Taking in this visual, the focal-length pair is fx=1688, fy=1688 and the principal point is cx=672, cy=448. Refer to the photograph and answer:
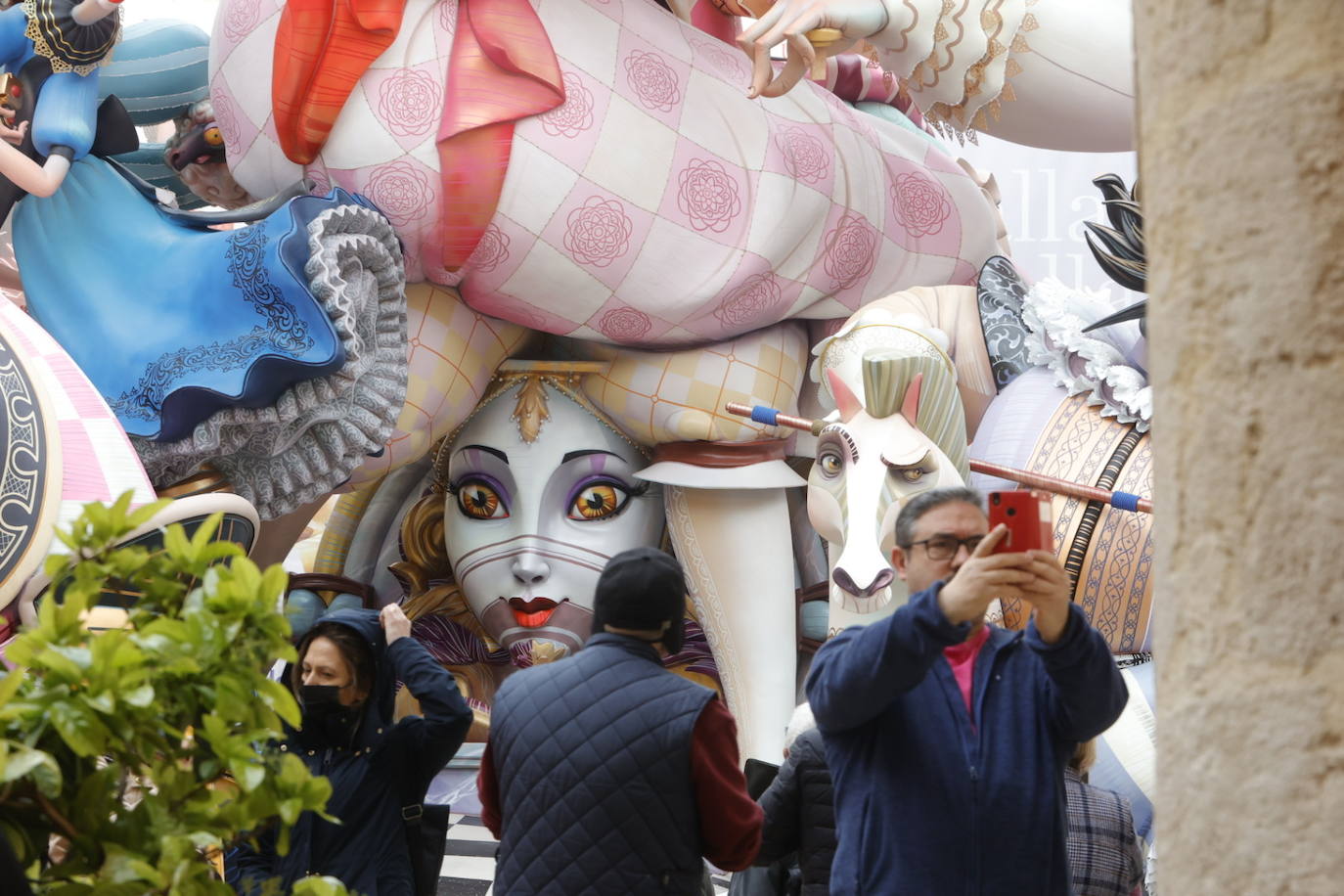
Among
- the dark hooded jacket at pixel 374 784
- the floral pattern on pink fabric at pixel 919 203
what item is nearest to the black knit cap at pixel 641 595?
the dark hooded jacket at pixel 374 784

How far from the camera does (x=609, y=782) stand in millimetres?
1878

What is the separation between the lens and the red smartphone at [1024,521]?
1496 millimetres

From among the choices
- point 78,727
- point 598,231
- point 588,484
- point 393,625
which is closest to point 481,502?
point 588,484

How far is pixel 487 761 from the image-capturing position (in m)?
2.06

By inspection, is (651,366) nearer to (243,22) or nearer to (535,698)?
(243,22)

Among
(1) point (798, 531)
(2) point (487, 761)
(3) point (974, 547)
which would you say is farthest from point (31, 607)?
(1) point (798, 531)

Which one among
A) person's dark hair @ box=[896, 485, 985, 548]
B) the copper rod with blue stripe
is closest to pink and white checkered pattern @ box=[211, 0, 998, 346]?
the copper rod with blue stripe

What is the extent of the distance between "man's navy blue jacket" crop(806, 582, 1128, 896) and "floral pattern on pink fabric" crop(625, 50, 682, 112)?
264cm

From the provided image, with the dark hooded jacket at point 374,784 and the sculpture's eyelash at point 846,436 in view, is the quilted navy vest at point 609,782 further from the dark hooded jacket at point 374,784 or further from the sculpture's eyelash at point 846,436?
the sculpture's eyelash at point 846,436

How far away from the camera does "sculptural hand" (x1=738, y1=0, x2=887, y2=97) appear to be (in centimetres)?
370

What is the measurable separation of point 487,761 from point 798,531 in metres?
2.79

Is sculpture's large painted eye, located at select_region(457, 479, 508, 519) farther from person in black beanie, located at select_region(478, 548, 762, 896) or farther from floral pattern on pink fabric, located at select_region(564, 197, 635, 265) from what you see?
person in black beanie, located at select_region(478, 548, 762, 896)

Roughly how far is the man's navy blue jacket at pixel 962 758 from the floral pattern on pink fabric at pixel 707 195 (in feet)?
8.35

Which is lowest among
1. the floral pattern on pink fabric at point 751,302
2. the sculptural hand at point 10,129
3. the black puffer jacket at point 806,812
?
the black puffer jacket at point 806,812
